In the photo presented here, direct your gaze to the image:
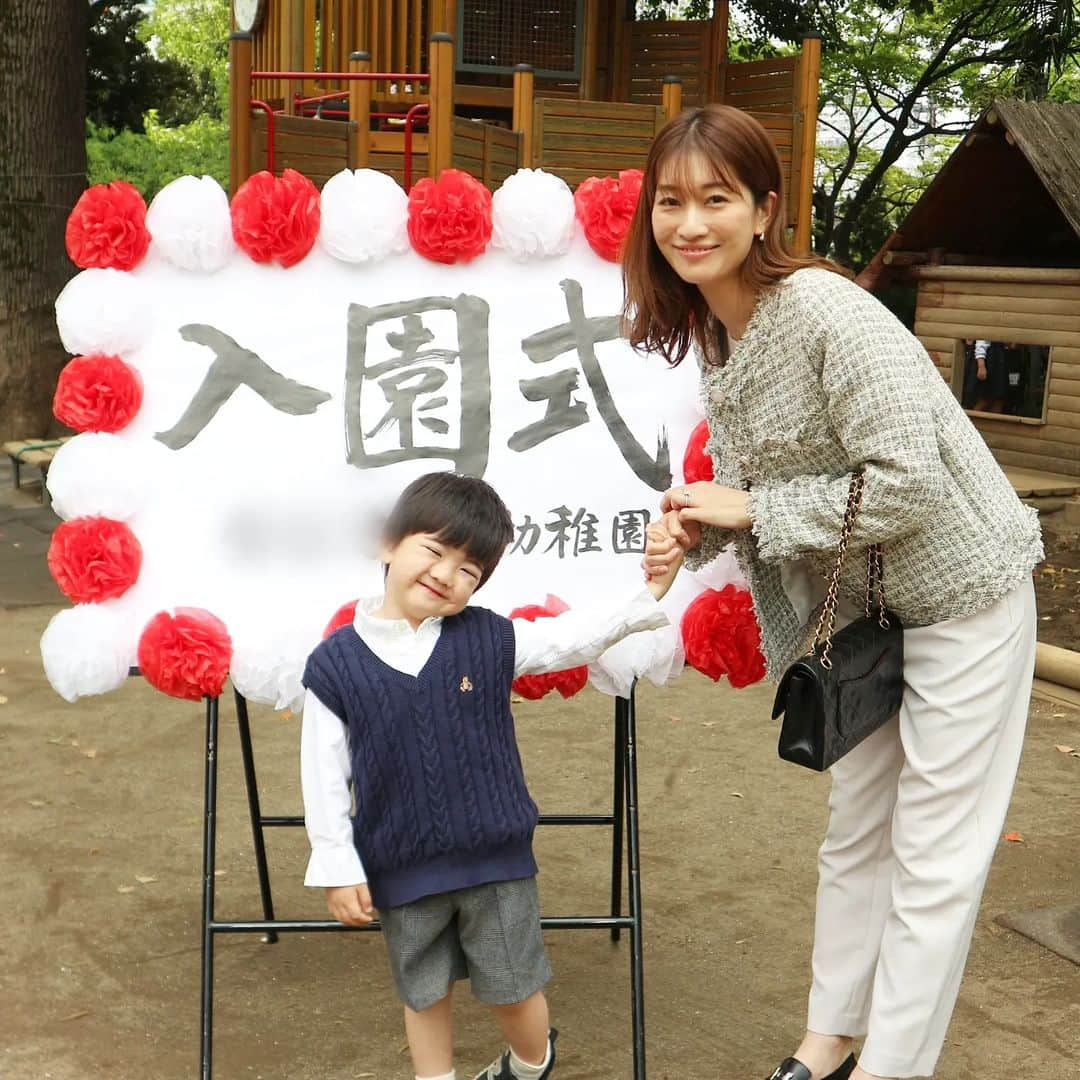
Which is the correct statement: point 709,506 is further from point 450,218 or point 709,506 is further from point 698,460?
point 450,218

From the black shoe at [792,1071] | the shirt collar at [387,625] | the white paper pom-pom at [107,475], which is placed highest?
the white paper pom-pom at [107,475]

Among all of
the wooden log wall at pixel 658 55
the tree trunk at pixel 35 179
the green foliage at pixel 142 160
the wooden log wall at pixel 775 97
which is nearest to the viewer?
the wooden log wall at pixel 775 97

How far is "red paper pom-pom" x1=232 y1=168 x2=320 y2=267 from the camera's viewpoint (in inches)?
117

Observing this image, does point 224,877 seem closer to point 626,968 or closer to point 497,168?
point 626,968

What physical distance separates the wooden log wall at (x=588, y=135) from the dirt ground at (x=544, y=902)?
408 cm

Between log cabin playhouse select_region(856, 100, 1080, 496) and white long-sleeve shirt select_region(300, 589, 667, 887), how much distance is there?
8.27m

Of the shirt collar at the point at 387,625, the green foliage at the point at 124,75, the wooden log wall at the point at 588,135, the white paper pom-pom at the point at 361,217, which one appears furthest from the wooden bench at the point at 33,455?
the green foliage at the point at 124,75

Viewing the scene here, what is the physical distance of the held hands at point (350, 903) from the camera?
8.05 feet

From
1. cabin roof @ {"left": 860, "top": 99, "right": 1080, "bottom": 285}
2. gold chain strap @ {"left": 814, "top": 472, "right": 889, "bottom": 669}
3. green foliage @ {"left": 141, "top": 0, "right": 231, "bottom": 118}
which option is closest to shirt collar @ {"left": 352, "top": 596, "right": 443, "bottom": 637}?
gold chain strap @ {"left": 814, "top": 472, "right": 889, "bottom": 669}

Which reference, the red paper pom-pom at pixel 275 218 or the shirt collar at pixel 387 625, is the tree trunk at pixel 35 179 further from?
the shirt collar at pixel 387 625

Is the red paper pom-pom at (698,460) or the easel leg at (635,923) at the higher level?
the red paper pom-pom at (698,460)

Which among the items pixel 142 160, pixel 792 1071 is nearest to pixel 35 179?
pixel 792 1071

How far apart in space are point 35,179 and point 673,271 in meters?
9.79

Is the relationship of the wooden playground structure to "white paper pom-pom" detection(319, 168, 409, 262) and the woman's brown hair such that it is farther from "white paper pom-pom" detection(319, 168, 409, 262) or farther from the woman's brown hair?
the woman's brown hair
